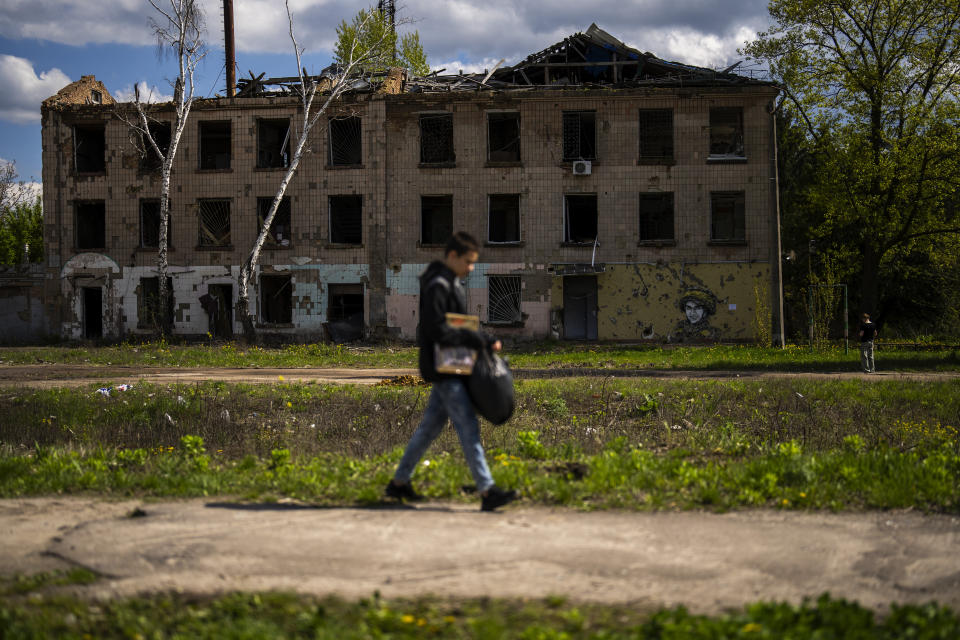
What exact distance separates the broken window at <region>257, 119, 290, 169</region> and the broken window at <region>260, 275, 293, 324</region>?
4671 mm

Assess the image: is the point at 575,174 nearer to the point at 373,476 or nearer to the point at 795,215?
the point at 795,215

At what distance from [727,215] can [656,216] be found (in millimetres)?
2763

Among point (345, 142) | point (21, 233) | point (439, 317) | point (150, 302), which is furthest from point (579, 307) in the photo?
point (21, 233)

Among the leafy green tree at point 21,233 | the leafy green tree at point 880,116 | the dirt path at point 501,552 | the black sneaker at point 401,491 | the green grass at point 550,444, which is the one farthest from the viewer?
the leafy green tree at point 21,233

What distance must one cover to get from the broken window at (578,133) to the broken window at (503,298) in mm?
5393

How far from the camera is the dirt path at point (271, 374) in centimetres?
1611

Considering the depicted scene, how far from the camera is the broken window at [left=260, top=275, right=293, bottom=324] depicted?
32469 millimetres

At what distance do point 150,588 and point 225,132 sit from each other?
3238cm

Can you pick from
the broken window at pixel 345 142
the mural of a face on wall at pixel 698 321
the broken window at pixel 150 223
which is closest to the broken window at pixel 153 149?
the broken window at pixel 150 223

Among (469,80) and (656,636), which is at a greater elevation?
(469,80)

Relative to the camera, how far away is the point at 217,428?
10.5 metres

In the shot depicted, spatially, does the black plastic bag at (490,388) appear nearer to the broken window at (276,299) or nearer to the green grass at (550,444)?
the green grass at (550,444)

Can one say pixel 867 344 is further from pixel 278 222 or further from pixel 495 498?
pixel 278 222

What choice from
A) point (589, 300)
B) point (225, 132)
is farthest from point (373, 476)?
point (225, 132)
